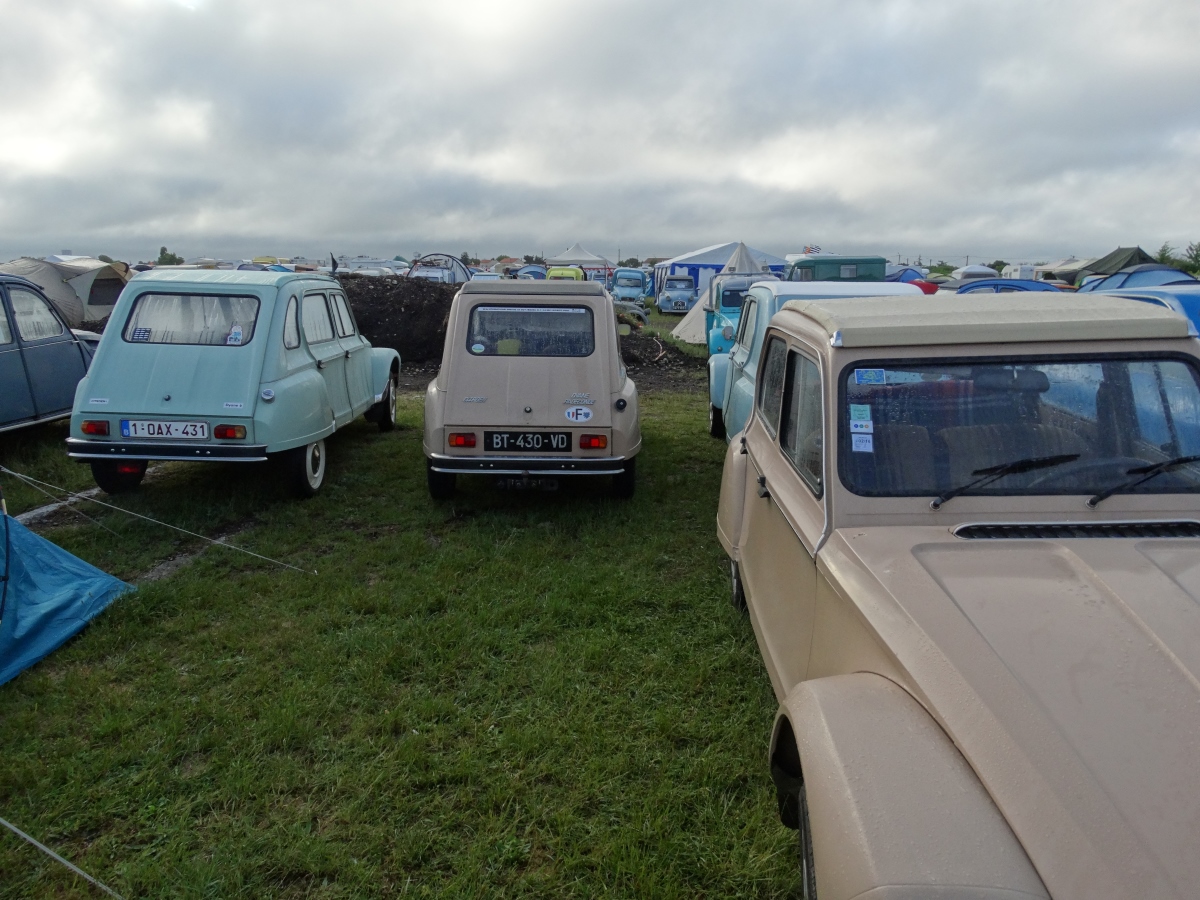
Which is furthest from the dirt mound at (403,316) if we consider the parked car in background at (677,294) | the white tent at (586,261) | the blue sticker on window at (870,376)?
the white tent at (586,261)

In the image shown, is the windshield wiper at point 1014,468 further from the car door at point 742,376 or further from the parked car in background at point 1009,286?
the parked car in background at point 1009,286

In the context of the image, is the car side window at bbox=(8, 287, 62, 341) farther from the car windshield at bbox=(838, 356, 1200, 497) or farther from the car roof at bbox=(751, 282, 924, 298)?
the car windshield at bbox=(838, 356, 1200, 497)

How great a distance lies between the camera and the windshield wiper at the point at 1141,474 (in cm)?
255

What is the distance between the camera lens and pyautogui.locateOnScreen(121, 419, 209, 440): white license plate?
5.98m

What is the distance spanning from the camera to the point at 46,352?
8211mm

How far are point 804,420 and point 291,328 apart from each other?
16.8 feet

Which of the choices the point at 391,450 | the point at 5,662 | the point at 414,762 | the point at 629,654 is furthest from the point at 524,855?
the point at 391,450

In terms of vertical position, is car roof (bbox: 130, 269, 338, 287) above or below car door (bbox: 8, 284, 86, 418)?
above

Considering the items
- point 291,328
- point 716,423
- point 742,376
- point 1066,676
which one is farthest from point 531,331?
point 1066,676

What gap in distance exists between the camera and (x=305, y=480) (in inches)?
264

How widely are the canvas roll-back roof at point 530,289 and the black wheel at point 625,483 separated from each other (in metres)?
1.44

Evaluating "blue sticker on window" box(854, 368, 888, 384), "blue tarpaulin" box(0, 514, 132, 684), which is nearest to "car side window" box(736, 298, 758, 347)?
"blue sticker on window" box(854, 368, 888, 384)

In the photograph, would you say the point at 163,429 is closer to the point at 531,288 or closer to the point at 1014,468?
the point at 531,288

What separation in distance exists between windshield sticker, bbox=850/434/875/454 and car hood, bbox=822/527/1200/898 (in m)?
0.30
